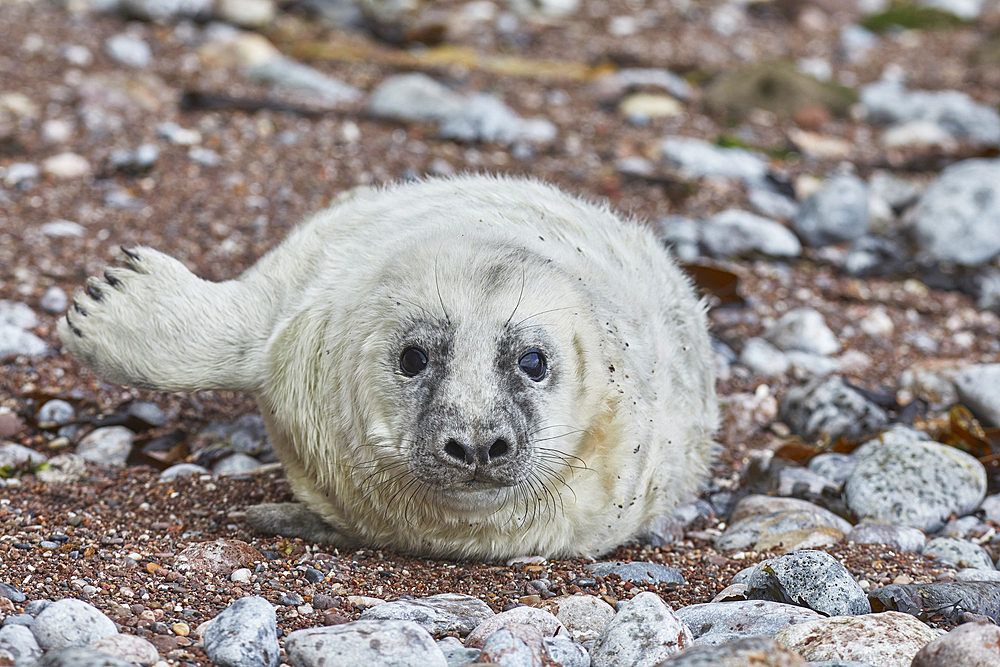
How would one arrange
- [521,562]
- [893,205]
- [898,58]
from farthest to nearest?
[898,58]
[893,205]
[521,562]

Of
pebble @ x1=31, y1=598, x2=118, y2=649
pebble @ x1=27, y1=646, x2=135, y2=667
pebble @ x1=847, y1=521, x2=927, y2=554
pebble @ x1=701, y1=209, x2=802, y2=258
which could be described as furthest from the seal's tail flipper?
pebble @ x1=701, y1=209, x2=802, y2=258

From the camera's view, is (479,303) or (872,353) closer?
(479,303)

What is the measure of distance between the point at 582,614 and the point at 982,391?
274 centimetres

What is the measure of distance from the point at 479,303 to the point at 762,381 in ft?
8.20

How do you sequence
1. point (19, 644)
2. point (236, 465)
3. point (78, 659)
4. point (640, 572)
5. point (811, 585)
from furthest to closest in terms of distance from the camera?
1. point (236, 465)
2. point (640, 572)
3. point (811, 585)
4. point (19, 644)
5. point (78, 659)

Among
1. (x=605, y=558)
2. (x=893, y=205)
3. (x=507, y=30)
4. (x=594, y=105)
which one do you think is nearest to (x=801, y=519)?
(x=605, y=558)

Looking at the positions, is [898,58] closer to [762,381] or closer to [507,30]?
[507,30]

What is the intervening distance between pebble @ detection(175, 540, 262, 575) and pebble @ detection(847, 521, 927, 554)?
78.0 inches

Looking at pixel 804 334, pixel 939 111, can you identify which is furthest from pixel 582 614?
pixel 939 111

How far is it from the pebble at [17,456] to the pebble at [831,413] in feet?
10.3

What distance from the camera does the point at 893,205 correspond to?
7156 mm

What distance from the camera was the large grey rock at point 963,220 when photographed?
6418 millimetres

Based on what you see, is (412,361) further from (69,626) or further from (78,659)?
(78,659)

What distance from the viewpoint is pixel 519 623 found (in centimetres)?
261
